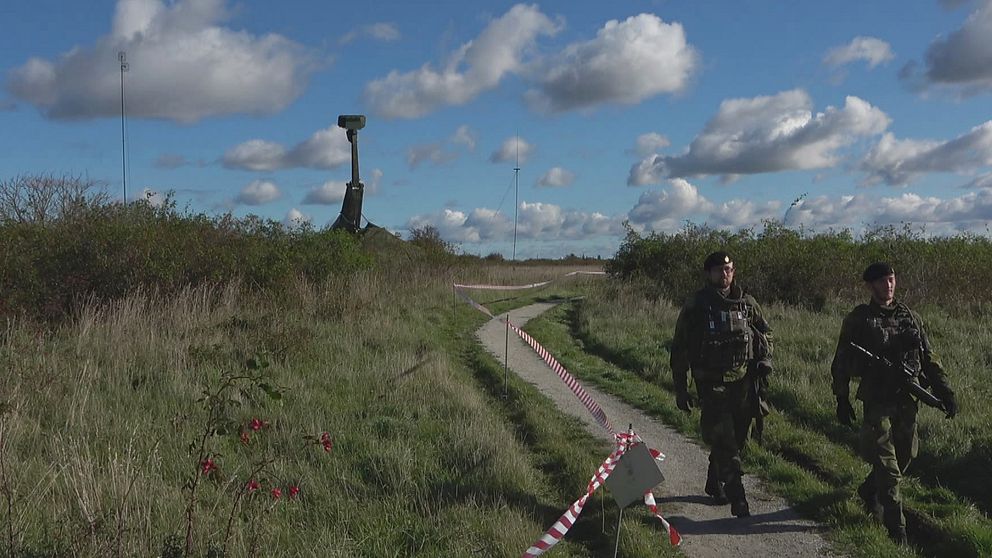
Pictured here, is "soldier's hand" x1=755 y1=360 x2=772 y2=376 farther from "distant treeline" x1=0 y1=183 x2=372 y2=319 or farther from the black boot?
"distant treeline" x1=0 y1=183 x2=372 y2=319

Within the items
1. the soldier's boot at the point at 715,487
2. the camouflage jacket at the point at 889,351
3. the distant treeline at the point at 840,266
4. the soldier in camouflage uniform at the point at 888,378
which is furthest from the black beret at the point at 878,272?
the distant treeline at the point at 840,266

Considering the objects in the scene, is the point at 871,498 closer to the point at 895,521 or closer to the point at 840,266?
the point at 895,521

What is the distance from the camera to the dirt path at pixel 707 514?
537cm

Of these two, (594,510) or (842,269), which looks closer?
(594,510)

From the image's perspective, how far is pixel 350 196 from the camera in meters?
28.8

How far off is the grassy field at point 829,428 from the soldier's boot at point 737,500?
511 millimetres

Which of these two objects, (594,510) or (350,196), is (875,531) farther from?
(350,196)

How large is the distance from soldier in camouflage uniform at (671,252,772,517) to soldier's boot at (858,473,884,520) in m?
0.91

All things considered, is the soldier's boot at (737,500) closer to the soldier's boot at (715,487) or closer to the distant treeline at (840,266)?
the soldier's boot at (715,487)

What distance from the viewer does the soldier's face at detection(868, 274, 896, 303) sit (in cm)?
584

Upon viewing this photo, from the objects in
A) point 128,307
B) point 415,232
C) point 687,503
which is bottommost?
point 687,503

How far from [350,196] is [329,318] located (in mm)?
14107

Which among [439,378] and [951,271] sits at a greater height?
[951,271]

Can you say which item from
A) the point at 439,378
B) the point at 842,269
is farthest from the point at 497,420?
the point at 842,269
